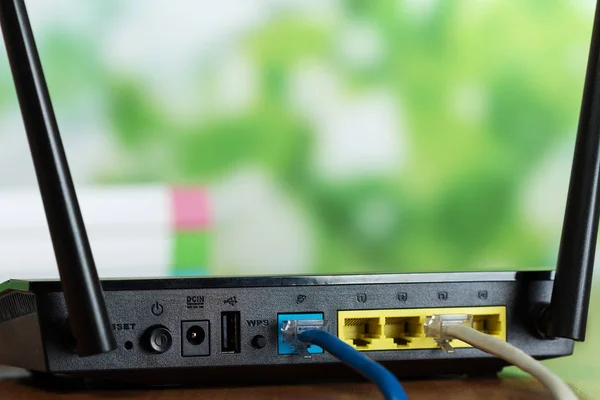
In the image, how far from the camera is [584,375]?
74 centimetres

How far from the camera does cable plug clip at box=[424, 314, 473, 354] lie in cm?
65

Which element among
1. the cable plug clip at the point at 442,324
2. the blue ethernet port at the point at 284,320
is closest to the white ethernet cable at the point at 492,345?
the cable plug clip at the point at 442,324

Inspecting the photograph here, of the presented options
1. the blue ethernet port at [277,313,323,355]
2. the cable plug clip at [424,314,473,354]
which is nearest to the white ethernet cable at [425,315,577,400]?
the cable plug clip at [424,314,473,354]

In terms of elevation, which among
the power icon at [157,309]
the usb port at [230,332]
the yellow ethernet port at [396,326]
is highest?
the power icon at [157,309]

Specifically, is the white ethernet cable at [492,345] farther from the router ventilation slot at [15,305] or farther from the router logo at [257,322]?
the router ventilation slot at [15,305]

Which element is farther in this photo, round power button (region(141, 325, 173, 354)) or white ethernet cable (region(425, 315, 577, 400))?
round power button (region(141, 325, 173, 354))

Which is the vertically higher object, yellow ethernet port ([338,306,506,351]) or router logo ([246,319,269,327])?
router logo ([246,319,269,327])

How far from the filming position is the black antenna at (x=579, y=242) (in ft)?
2.09

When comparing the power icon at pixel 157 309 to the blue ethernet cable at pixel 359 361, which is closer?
the blue ethernet cable at pixel 359 361

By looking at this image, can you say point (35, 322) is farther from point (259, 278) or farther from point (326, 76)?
point (326, 76)

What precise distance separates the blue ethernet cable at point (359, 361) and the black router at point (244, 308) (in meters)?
0.03

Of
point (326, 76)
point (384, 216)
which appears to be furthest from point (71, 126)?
point (384, 216)

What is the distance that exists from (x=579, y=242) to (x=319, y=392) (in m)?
0.25

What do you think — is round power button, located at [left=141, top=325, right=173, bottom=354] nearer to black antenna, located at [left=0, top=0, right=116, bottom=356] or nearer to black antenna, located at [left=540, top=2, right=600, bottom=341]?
black antenna, located at [left=0, top=0, right=116, bottom=356]
